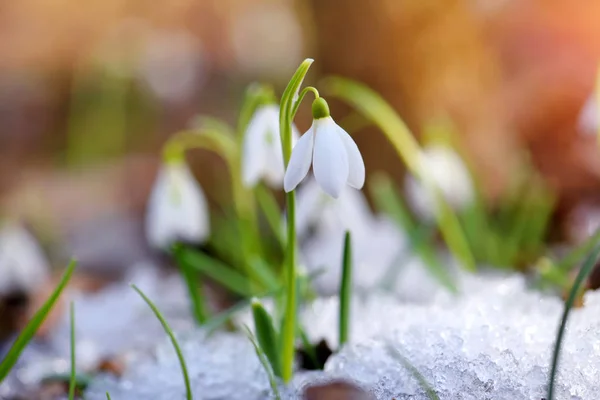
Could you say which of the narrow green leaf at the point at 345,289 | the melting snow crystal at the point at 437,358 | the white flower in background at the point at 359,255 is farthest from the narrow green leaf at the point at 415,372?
A: the white flower in background at the point at 359,255

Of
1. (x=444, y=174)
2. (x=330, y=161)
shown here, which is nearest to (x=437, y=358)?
(x=330, y=161)

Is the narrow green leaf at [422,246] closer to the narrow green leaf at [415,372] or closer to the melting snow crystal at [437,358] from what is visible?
the melting snow crystal at [437,358]

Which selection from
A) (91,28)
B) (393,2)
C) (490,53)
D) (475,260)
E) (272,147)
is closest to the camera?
(272,147)

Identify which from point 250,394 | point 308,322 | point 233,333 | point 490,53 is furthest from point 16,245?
point 490,53

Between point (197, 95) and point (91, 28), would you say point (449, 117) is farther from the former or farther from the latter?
point (91, 28)

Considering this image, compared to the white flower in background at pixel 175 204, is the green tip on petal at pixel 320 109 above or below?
above

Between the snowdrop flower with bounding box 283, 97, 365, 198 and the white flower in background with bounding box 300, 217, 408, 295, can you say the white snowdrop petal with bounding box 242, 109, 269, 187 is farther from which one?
the white flower in background with bounding box 300, 217, 408, 295

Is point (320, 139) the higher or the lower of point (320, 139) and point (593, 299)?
the higher
